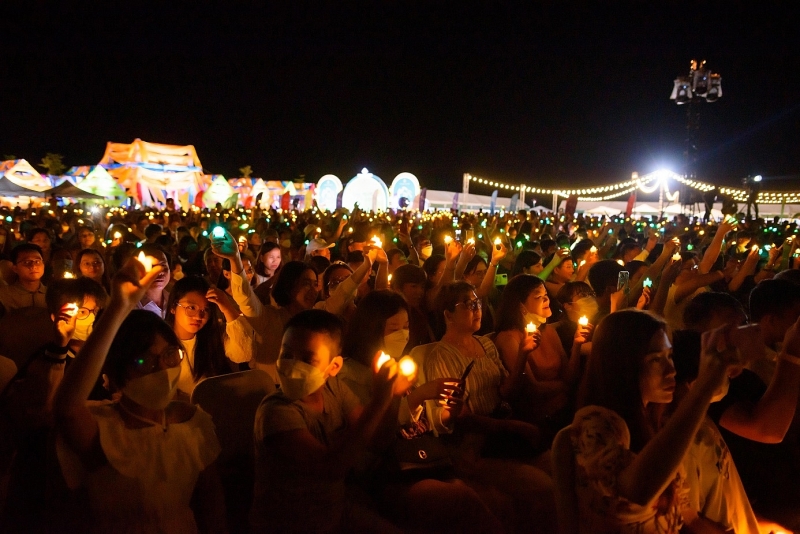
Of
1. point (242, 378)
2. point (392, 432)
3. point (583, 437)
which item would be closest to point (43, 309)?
point (242, 378)

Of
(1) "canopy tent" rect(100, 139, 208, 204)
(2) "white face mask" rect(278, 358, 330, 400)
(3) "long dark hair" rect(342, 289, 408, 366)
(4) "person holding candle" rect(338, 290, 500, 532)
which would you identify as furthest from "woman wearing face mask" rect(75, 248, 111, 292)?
(1) "canopy tent" rect(100, 139, 208, 204)

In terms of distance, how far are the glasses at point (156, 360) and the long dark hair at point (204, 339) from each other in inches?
55.5

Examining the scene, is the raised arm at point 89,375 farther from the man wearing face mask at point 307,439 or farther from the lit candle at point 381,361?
the lit candle at point 381,361

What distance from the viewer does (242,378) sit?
3.18m

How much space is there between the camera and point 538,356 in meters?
3.96

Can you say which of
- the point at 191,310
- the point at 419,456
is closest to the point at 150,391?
the point at 419,456

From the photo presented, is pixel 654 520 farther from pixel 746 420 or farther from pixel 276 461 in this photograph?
pixel 276 461

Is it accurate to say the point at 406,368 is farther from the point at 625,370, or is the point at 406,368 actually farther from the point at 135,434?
the point at 135,434

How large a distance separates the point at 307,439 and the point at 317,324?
442 mm

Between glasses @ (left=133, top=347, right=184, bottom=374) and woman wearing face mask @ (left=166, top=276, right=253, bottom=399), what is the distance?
127 centimetres

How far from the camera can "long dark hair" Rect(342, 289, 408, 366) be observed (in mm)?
3258

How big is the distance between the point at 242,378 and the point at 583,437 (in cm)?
196

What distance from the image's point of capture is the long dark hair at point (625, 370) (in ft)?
6.54

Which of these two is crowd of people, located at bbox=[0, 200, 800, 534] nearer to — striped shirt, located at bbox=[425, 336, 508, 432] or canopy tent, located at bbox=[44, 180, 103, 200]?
striped shirt, located at bbox=[425, 336, 508, 432]
